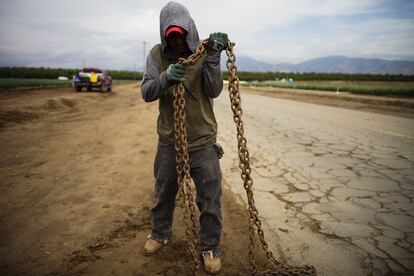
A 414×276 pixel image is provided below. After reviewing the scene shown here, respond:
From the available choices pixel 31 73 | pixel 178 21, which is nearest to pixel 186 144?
pixel 178 21

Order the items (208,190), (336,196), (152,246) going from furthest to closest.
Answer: (336,196), (152,246), (208,190)

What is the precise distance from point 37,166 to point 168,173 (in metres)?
3.50

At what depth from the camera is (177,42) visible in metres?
2.03

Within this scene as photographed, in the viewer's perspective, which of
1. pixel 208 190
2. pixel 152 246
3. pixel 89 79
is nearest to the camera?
pixel 208 190

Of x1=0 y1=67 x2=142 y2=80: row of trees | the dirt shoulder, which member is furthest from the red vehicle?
x1=0 y1=67 x2=142 y2=80: row of trees

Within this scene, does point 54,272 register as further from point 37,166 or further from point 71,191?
point 37,166

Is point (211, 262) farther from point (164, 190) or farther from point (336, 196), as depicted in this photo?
point (336, 196)

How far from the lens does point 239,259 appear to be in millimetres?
2371

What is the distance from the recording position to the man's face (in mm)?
1986

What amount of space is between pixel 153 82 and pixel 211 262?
1.47m

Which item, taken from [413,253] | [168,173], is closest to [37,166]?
[168,173]

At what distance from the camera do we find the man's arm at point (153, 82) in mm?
1918

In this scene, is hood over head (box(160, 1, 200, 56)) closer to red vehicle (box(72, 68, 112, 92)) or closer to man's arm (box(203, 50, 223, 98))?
man's arm (box(203, 50, 223, 98))

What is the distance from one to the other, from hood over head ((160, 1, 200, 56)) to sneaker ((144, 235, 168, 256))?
5.38 ft
